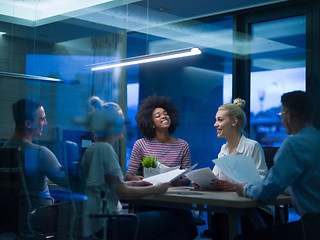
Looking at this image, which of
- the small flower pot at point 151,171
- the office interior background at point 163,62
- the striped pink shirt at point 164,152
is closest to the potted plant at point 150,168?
the small flower pot at point 151,171

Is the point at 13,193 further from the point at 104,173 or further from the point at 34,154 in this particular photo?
the point at 104,173

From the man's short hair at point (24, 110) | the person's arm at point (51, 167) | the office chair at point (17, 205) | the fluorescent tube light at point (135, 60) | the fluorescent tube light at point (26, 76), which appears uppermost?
the fluorescent tube light at point (135, 60)

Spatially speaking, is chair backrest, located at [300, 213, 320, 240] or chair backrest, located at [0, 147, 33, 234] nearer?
chair backrest, located at [300, 213, 320, 240]

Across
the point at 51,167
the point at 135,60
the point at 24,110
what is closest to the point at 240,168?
A: the point at 51,167

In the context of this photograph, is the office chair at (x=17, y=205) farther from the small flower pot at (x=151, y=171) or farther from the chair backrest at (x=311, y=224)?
the chair backrest at (x=311, y=224)

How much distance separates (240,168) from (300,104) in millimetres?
473

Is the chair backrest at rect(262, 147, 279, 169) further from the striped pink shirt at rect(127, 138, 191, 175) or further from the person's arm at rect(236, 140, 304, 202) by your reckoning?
the person's arm at rect(236, 140, 304, 202)

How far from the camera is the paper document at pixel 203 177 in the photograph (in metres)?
2.56

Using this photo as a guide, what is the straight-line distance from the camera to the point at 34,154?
2469mm

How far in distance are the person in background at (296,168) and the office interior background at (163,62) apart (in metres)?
0.76

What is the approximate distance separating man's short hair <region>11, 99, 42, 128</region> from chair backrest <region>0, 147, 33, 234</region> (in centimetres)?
17

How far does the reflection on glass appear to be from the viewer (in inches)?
203

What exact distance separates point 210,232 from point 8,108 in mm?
1673

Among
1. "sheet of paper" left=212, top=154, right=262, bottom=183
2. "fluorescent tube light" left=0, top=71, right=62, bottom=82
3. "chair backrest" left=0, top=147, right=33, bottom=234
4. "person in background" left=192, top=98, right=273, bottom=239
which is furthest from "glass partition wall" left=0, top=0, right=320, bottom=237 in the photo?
"person in background" left=192, top=98, right=273, bottom=239
